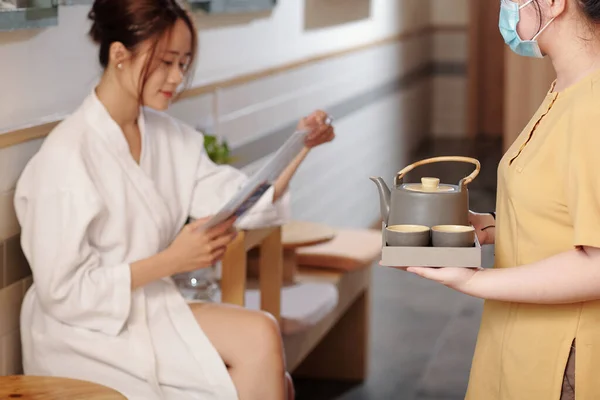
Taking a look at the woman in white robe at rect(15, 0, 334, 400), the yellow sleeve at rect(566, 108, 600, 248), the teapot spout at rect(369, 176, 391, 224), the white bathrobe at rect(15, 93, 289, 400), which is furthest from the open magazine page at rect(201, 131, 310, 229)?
the yellow sleeve at rect(566, 108, 600, 248)

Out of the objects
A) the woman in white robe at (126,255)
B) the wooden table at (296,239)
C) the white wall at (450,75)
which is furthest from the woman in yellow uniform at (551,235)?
the white wall at (450,75)

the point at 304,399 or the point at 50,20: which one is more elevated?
the point at 50,20

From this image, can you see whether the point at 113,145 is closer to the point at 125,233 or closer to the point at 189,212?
the point at 125,233

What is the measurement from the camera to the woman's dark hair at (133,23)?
245 cm

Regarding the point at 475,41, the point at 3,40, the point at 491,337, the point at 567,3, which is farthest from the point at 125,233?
the point at 475,41

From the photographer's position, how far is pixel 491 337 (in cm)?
183

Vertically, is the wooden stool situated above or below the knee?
above

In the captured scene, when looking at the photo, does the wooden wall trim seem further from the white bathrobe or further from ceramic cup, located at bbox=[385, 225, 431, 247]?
ceramic cup, located at bbox=[385, 225, 431, 247]

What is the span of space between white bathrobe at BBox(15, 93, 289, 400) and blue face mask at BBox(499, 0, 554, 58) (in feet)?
3.27

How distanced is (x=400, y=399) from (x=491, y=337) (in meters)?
2.10

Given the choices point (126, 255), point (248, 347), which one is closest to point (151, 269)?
point (126, 255)

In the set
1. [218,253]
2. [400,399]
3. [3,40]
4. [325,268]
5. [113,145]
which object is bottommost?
[400,399]

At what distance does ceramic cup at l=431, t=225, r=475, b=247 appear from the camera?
1.68 m

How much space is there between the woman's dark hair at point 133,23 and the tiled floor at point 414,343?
186 cm
